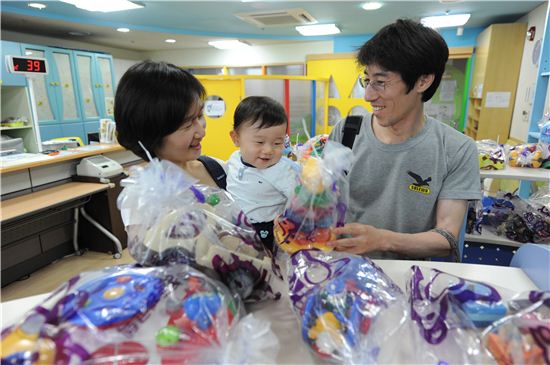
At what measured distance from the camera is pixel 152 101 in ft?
2.96

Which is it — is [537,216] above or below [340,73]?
below

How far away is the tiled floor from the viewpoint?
111 inches

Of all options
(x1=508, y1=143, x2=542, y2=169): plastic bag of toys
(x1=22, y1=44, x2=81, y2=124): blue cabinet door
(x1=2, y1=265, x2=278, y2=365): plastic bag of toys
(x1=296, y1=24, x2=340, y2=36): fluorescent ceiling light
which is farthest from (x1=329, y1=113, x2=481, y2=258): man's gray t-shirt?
(x1=22, y1=44, x2=81, y2=124): blue cabinet door

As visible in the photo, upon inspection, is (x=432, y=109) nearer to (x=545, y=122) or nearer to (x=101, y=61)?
(x=545, y=122)

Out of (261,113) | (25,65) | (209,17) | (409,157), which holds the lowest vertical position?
(409,157)

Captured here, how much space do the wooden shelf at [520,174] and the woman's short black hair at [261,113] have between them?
166 centimetres

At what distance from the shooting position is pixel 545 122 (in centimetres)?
258

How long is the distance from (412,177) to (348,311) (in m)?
0.79

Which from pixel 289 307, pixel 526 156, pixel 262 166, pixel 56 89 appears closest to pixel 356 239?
pixel 289 307

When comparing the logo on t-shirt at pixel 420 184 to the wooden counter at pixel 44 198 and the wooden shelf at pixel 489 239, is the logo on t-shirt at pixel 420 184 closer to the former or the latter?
the wooden shelf at pixel 489 239

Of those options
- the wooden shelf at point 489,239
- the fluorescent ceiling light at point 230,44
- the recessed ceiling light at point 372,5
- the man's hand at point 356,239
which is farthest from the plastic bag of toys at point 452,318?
the fluorescent ceiling light at point 230,44

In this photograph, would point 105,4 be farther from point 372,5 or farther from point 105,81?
point 372,5

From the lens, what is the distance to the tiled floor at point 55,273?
2813 mm

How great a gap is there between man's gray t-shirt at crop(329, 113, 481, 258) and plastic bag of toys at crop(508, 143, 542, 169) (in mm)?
1758
